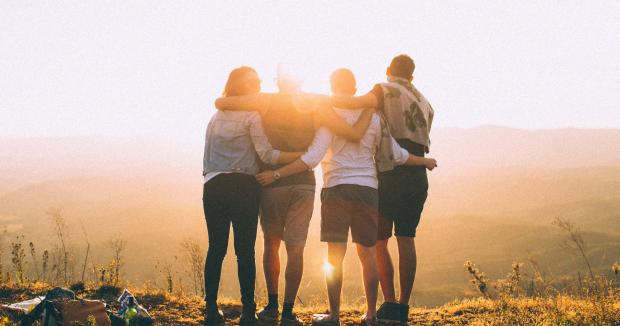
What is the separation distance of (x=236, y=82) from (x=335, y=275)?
1804mm

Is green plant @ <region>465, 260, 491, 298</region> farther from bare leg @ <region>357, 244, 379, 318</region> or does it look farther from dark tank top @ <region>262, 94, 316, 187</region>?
dark tank top @ <region>262, 94, 316, 187</region>

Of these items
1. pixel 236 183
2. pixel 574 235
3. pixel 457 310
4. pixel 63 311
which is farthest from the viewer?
pixel 457 310

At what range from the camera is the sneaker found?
4453 millimetres

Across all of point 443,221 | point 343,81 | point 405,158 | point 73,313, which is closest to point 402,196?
point 405,158

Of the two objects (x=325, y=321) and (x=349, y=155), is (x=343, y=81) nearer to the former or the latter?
(x=349, y=155)

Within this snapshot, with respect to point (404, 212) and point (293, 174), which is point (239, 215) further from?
point (404, 212)

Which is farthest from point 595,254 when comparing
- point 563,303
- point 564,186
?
point 564,186

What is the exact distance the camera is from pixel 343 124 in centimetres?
409

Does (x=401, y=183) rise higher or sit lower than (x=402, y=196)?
higher

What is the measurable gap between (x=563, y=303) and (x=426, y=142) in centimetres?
217

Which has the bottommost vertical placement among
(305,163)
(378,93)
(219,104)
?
(305,163)

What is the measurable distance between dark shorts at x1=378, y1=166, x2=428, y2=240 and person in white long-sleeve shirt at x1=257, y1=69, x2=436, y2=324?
183mm

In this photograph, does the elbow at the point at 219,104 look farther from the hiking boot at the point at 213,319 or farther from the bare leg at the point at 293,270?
the hiking boot at the point at 213,319

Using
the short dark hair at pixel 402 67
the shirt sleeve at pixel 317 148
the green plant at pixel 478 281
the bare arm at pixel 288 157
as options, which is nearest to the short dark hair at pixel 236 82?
the bare arm at pixel 288 157
